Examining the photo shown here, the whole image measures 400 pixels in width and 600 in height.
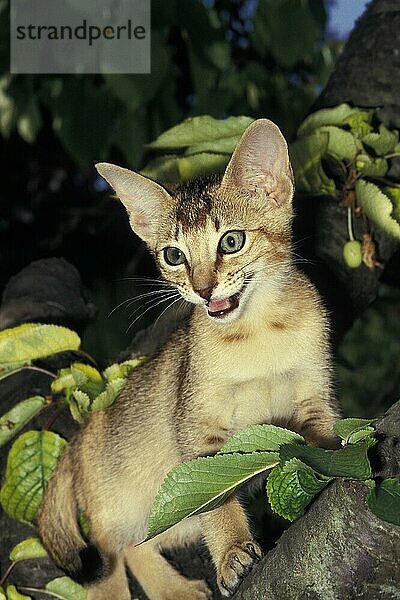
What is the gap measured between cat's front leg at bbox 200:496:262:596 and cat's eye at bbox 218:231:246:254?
0.49 meters

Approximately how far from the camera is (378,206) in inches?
75.2

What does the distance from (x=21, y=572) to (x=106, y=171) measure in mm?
890

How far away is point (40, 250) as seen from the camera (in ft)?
A: 13.7

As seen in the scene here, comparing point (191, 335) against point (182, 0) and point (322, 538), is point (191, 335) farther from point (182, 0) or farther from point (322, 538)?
point (182, 0)

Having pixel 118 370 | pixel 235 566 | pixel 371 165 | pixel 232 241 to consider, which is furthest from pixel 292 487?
pixel 371 165

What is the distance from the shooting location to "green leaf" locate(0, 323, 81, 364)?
1954 mm

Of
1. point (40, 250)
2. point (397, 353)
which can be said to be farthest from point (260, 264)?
point (397, 353)

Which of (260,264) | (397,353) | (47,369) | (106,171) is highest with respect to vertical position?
(106,171)

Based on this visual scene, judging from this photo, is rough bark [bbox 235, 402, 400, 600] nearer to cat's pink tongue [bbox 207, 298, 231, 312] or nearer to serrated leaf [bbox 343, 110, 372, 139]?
cat's pink tongue [bbox 207, 298, 231, 312]

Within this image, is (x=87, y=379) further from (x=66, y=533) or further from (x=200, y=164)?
(x=200, y=164)

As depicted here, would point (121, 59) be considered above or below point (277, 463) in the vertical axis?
above

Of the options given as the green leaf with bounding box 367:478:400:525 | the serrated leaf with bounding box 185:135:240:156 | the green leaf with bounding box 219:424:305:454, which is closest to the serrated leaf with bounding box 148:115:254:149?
the serrated leaf with bounding box 185:135:240:156

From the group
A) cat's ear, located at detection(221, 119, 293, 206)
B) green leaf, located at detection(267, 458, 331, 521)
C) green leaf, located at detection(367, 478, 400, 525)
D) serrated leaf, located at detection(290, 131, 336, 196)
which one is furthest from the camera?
serrated leaf, located at detection(290, 131, 336, 196)

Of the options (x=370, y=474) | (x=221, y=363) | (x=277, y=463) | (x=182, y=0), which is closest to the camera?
(x=370, y=474)
